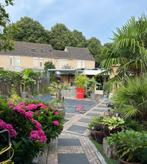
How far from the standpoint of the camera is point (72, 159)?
655 centimetres

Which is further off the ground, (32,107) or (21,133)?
(32,107)

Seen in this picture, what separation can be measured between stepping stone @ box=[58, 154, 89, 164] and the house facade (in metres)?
39.7

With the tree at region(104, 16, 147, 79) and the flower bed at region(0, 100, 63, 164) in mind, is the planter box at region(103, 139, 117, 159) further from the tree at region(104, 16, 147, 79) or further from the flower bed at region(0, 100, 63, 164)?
the tree at region(104, 16, 147, 79)

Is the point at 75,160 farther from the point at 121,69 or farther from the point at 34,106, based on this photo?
the point at 121,69

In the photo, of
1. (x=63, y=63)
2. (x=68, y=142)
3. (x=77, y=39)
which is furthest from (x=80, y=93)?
(x=77, y=39)

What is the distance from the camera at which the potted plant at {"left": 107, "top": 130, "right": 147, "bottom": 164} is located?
19.0 feet

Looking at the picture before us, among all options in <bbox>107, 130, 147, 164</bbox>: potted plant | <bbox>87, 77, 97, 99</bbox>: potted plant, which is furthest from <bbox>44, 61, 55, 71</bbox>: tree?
<bbox>107, 130, 147, 164</bbox>: potted plant

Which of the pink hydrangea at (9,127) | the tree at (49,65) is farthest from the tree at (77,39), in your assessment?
the pink hydrangea at (9,127)

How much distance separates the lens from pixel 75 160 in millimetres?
6496

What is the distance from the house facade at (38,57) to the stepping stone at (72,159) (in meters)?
39.7

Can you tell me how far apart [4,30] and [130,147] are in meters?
3.74

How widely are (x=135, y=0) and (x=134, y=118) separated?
11.8 feet

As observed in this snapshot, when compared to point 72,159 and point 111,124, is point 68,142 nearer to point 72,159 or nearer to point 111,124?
point 111,124

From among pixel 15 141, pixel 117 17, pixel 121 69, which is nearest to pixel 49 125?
pixel 15 141
